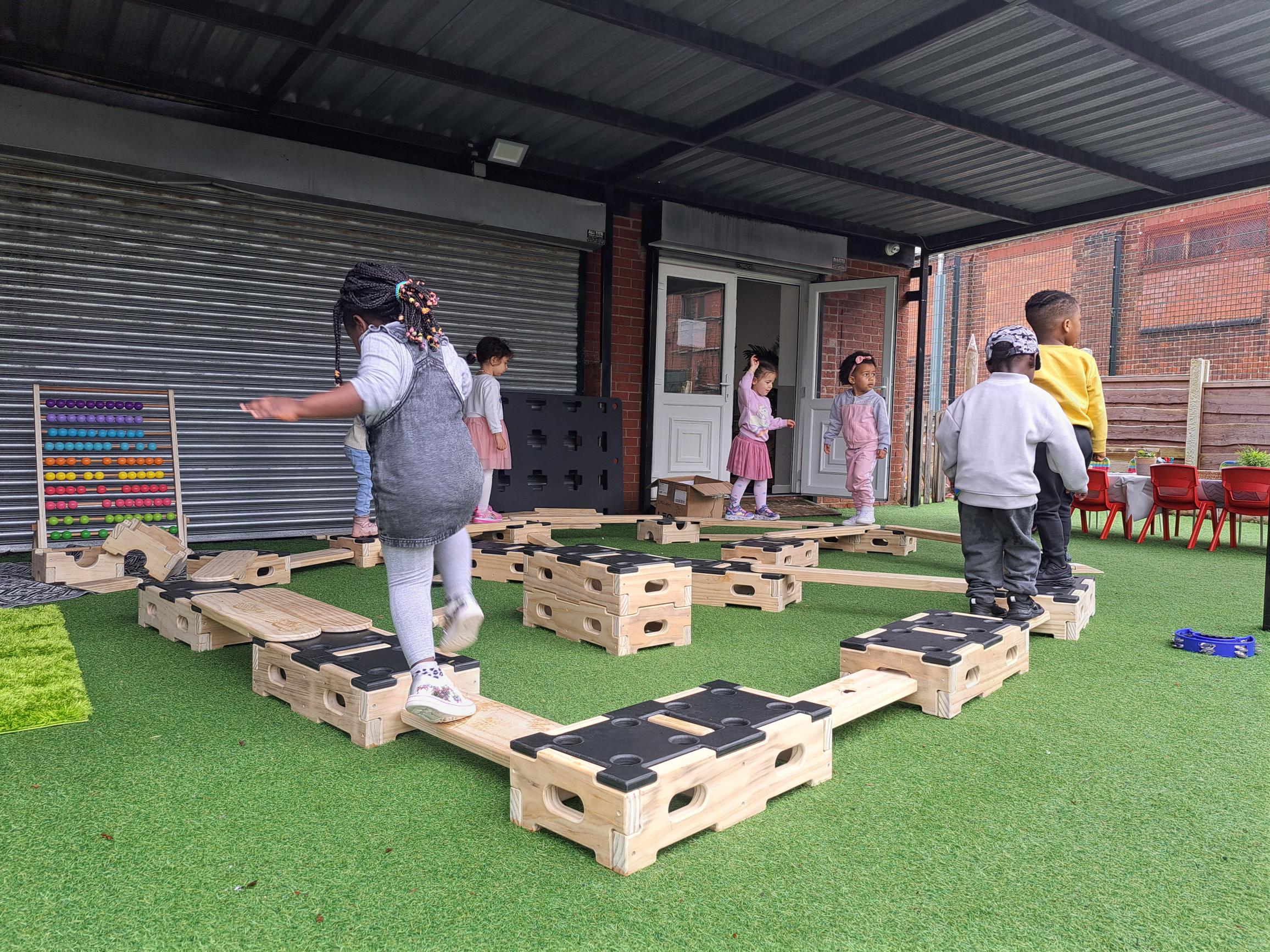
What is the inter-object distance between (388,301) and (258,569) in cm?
342

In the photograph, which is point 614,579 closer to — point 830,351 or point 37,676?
point 37,676

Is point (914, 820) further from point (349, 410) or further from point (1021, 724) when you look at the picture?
point (349, 410)

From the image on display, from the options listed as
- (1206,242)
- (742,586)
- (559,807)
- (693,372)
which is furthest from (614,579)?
(1206,242)

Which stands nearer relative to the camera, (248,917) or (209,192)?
(248,917)

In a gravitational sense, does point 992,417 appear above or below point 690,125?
below

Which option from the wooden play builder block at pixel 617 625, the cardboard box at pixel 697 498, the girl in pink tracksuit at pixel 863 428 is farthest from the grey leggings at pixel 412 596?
the cardboard box at pixel 697 498

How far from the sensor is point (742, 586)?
509cm

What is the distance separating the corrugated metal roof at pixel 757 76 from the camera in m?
5.60

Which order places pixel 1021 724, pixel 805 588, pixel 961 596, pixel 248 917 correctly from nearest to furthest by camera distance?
pixel 248 917, pixel 1021 724, pixel 961 596, pixel 805 588

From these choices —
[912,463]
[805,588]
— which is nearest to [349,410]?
[805,588]

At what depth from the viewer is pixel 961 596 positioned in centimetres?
532

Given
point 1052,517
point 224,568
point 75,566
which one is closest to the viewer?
point 1052,517

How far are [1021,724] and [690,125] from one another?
6.30m

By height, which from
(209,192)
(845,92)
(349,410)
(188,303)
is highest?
(845,92)
